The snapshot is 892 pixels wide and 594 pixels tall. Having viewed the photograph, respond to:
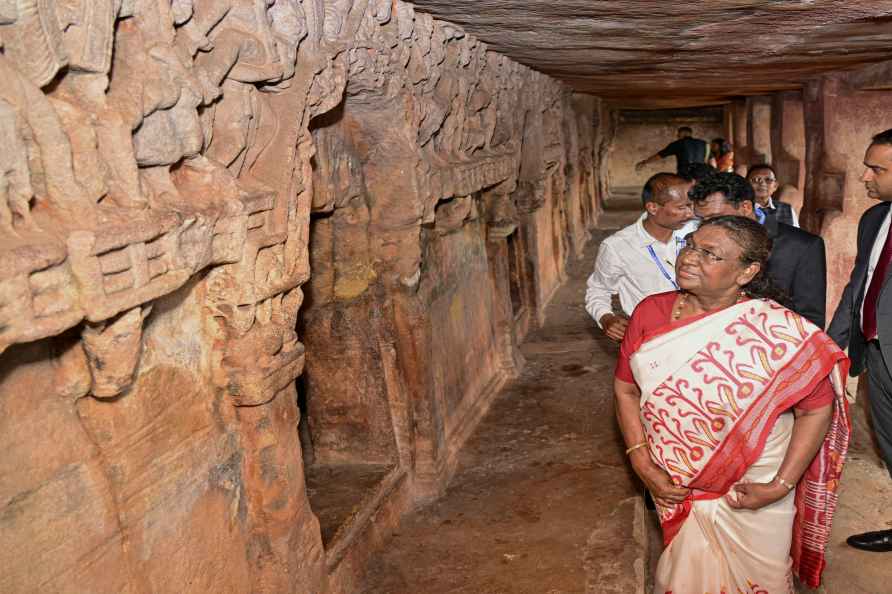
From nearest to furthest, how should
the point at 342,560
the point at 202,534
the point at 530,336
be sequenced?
the point at 202,534, the point at 342,560, the point at 530,336

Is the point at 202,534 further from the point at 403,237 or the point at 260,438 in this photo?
the point at 403,237

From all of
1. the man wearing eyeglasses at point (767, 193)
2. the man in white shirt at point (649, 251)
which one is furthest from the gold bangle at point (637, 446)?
the man wearing eyeglasses at point (767, 193)

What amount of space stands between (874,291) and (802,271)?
382 mm

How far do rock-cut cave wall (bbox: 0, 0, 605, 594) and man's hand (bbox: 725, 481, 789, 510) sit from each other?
5.69 feet

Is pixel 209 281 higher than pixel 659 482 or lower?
higher

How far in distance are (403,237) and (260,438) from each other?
1.83m

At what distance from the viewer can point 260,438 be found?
311 centimetres

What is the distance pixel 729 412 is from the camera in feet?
10.4

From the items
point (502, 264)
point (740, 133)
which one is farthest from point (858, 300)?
point (740, 133)

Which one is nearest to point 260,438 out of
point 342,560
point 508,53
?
point 342,560

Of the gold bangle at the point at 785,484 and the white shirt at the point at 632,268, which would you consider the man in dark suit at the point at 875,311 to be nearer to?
the white shirt at the point at 632,268

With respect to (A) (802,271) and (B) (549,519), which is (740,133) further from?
(B) (549,519)

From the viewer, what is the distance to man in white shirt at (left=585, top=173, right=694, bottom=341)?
459cm

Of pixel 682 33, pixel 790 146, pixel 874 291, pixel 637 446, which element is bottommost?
pixel 637 446
